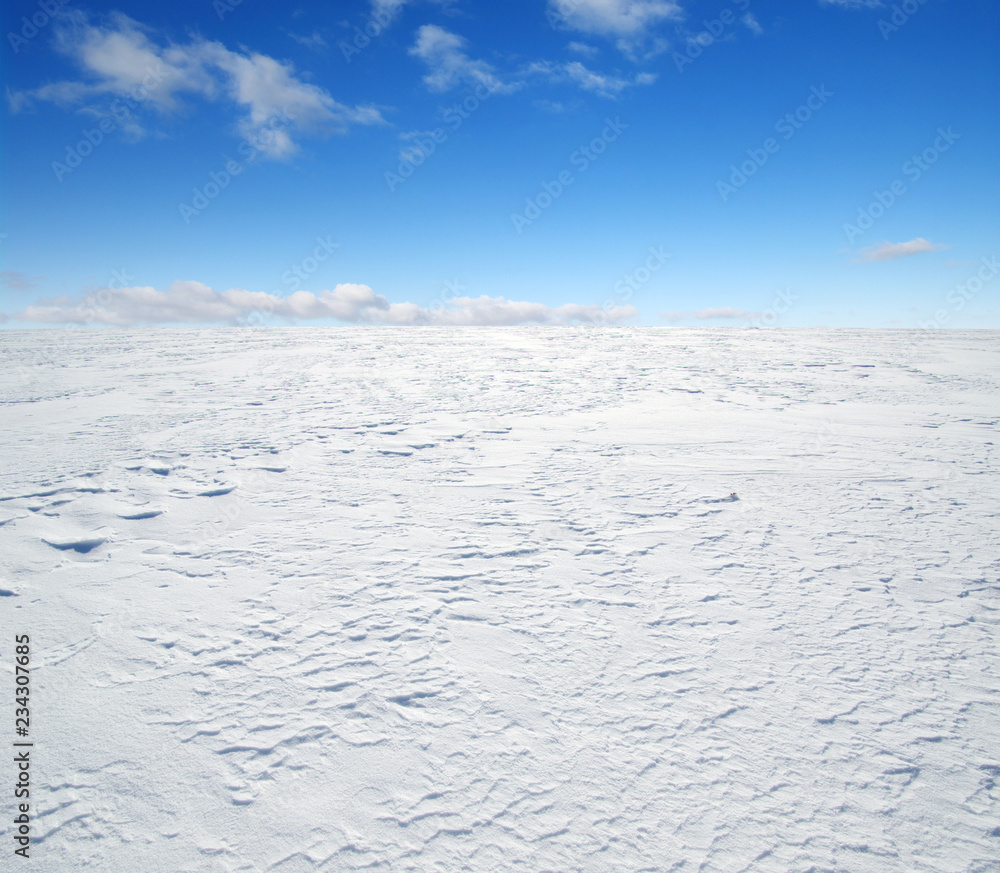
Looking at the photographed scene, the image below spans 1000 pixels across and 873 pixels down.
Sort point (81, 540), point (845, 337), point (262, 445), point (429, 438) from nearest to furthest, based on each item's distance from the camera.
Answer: point (81, 540) → point (262, 445) → point (429, 438) → point (845, 337)

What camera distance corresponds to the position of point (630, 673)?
2057 mm

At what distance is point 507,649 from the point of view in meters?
2.21

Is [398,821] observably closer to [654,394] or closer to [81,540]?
[81,540]

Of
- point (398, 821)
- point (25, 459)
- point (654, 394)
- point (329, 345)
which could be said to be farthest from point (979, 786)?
point (329, 345)

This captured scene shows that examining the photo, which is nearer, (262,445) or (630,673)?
(630,673)

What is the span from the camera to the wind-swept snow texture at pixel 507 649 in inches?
58.0

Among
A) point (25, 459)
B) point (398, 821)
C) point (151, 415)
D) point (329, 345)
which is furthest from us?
point (329, 345)

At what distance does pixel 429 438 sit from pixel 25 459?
3.64m

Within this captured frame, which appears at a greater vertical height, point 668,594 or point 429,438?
point 429,438

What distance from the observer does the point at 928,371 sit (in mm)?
8922

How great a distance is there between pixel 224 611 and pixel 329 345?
11.5 m

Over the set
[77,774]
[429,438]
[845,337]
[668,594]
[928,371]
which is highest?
[845,337]

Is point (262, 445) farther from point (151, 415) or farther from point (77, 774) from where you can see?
point (77, 774)

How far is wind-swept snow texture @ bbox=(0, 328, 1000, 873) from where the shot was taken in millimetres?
1474
